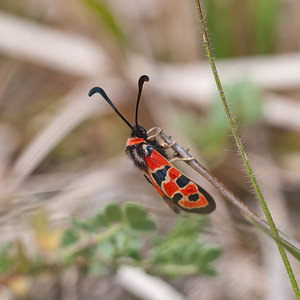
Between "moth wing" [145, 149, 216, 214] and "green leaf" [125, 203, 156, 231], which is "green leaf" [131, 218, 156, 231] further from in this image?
"moth wing" [145, 149, 216, 214]

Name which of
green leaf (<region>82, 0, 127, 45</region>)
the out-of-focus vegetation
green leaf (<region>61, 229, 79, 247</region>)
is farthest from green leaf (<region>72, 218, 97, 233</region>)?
green leaf (<region>82, 0, 127, 45</region>)

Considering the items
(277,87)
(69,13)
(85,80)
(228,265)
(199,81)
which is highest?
(69,13)

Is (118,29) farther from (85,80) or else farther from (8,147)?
(8,147)

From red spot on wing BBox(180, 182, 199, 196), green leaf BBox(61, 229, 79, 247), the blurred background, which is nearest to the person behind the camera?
red spot on wing BBox(180, 182, 199, 196)

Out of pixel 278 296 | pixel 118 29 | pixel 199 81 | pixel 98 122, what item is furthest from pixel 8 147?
pixel 278 296

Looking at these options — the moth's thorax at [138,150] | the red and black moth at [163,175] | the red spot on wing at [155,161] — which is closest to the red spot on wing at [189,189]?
the red and black moth at [163,175]

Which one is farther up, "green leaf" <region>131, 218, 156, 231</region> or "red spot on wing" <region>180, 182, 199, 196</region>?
"red spot on wing" <region>180, 182, 199, 196</region>
